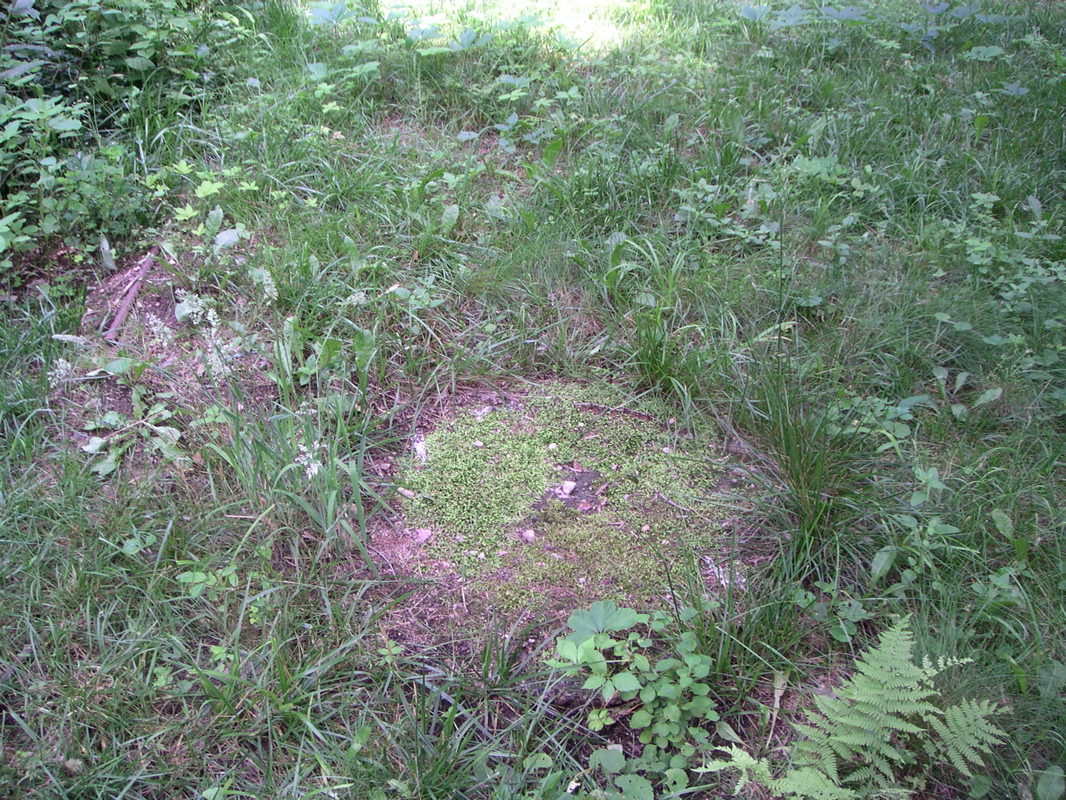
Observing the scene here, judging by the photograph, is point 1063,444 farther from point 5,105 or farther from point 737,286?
point 5,105

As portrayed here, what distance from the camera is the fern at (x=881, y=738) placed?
169 cm

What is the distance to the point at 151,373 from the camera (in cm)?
272

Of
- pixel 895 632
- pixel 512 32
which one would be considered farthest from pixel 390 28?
pixel 895 632

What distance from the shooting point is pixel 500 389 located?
2.86 meters

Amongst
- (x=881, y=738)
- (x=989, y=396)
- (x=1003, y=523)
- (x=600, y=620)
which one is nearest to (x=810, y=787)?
(x=881, y=738)

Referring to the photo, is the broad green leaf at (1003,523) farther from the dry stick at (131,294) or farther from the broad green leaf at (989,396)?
the dry stick at (131,294)

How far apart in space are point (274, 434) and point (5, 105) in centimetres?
218

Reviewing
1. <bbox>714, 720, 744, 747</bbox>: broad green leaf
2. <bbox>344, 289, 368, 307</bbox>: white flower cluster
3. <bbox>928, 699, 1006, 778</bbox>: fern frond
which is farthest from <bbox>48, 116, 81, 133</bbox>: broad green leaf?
<bbox>928, 699, 1006, 778</bbox>: fern frond

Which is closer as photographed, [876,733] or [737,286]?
[876,733]

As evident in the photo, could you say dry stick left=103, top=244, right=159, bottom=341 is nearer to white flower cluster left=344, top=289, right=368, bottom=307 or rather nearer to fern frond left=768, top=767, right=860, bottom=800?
white flower cluster left=344, top=289, right=368, bottom=307

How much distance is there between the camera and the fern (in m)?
1.69

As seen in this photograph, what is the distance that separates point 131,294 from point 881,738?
2.97 m

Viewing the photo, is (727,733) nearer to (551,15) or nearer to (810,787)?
(810,787)

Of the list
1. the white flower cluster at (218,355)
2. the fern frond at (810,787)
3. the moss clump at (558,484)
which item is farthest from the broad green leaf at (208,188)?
the fern frond at (810,787)
